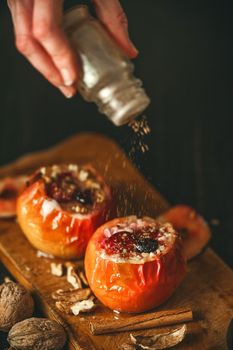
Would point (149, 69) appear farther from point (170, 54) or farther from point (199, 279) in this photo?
point (199, 279)

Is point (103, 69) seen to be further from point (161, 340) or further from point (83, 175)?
point (161, 340)

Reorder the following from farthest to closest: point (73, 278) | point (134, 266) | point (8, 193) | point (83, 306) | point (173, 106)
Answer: point (173, 106) < point (8, 193) < point (73, 278) < point (83, 306) < point (134, 266)

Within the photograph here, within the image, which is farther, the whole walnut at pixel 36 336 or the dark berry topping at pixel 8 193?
the dark berry topping at pixel 8 193

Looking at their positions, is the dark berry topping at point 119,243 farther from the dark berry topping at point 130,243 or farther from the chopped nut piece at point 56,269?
the chopped nut piece at point 56,269

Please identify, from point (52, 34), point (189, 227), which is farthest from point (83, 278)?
point (52, 34)

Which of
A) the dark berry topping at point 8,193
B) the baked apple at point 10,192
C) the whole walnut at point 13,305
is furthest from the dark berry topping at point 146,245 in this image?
the dark berry topping at point 8,193

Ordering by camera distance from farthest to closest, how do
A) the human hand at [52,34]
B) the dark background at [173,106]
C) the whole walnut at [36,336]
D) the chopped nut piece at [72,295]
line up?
1. the dark background at [173,106]
2. the chopped nut piece at [72,295]
3. the whole walnut at [36,336]
4. the human hand at [52,34]
